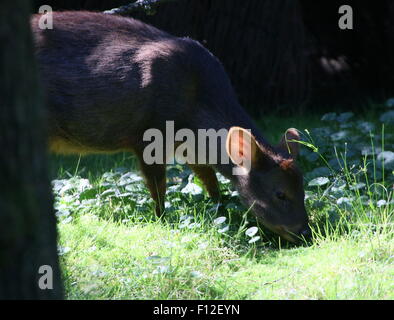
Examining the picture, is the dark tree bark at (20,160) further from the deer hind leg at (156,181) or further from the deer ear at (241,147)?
the deer hind leg at (156,181)

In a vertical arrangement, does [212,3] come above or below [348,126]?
above

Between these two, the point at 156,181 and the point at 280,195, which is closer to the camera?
the point at 280,195

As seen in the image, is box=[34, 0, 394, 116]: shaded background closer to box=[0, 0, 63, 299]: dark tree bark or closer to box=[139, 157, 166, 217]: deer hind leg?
box=[139, 157, 166, 217]: deer hind leg

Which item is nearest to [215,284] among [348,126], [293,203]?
[293,203]

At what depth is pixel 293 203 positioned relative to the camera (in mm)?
5586

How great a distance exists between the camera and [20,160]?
2209 millimetres

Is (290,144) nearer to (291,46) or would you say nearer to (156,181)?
(156,181)

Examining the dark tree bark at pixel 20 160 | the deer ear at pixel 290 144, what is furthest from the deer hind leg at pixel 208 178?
the dark tree bark at pixel 20 160

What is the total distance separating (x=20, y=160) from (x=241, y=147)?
354 centimetres

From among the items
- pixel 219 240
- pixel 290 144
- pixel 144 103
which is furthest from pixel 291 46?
pixel 219 240

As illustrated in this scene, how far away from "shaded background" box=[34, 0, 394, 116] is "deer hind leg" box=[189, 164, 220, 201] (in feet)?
Answer: 9.89

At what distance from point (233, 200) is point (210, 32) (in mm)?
3449

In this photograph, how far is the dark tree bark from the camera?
7.09 ft
